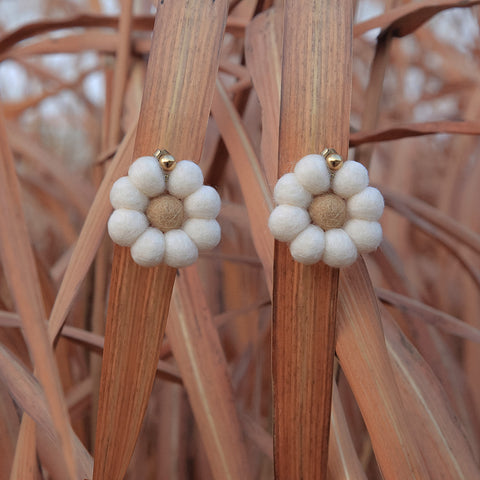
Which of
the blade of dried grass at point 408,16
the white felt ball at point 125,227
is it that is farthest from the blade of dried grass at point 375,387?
the blade of dried grass at point 408,16

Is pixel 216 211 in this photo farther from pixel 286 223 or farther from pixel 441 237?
pixel 441 237

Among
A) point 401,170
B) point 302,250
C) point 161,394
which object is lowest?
point 161,394

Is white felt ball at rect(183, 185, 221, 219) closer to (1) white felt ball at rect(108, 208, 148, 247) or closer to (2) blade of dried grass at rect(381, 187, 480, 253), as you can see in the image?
(1) white felt ball at rect(108, 208, 148, 247)

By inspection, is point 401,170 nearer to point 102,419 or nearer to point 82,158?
point 102,419

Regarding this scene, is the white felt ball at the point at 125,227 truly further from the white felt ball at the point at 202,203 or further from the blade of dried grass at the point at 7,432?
the blade of dried grass at the point at 7,432

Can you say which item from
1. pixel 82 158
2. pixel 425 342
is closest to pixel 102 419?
pixel 425 342

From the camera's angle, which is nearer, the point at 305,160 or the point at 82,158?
the point at 305,160
